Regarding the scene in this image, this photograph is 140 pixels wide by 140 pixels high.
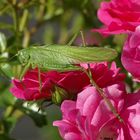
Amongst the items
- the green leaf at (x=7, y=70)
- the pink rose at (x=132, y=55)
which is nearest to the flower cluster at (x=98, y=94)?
the pink rose at (x=132, y=55)

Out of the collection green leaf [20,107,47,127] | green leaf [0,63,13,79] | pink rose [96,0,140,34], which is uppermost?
pink rose [96,0,140,34]

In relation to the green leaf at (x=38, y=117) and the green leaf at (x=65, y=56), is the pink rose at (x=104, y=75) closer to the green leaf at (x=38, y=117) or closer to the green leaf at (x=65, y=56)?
the green leaf at (x=65, y=56)

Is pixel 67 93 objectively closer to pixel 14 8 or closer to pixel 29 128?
pixel 14 8

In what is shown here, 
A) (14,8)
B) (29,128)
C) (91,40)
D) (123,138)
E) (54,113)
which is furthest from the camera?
(29,128)

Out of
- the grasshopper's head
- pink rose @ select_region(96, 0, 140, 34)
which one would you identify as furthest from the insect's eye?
pink rose @ select_region(96, 0, 140, 34)

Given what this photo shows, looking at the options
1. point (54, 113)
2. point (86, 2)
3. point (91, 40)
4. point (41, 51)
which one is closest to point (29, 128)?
point (54, 113)

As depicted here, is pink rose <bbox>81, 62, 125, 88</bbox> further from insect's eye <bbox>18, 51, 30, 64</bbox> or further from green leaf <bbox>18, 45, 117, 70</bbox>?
insect's eye <bbox>18, 51, 30, 64</bbox>

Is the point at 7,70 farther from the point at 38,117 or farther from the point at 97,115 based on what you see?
the point at 97,115
